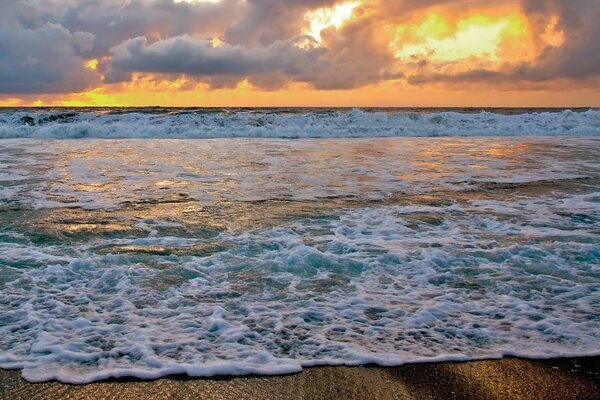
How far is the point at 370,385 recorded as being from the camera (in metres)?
2.94

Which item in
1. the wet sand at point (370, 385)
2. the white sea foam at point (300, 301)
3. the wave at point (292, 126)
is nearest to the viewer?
the wet sand at point (370, 385)

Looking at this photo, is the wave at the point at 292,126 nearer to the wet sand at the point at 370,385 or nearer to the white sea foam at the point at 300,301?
the white sea foam at the point at 300,301

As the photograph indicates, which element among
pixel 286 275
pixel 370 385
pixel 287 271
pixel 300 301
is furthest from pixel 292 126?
pixel 370 385

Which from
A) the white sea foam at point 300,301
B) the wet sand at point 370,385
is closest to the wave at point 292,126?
the white sea foam at point 300,301

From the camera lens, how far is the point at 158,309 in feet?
13.1

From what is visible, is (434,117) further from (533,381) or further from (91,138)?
(533,381)

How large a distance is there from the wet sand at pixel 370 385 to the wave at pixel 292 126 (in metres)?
23.4

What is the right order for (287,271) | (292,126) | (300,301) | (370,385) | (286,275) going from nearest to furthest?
(370,385) → (300,301) → (286,275) → (287,271) → (292,126)

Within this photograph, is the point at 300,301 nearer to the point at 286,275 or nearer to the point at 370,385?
the point at 286,275

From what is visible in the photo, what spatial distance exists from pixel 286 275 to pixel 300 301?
67 cm

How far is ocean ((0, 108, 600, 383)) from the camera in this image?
11.0 feet

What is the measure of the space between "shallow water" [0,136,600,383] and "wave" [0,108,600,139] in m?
17.5

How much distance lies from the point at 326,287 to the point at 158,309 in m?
1.44

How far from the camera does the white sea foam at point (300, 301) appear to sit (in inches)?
129
